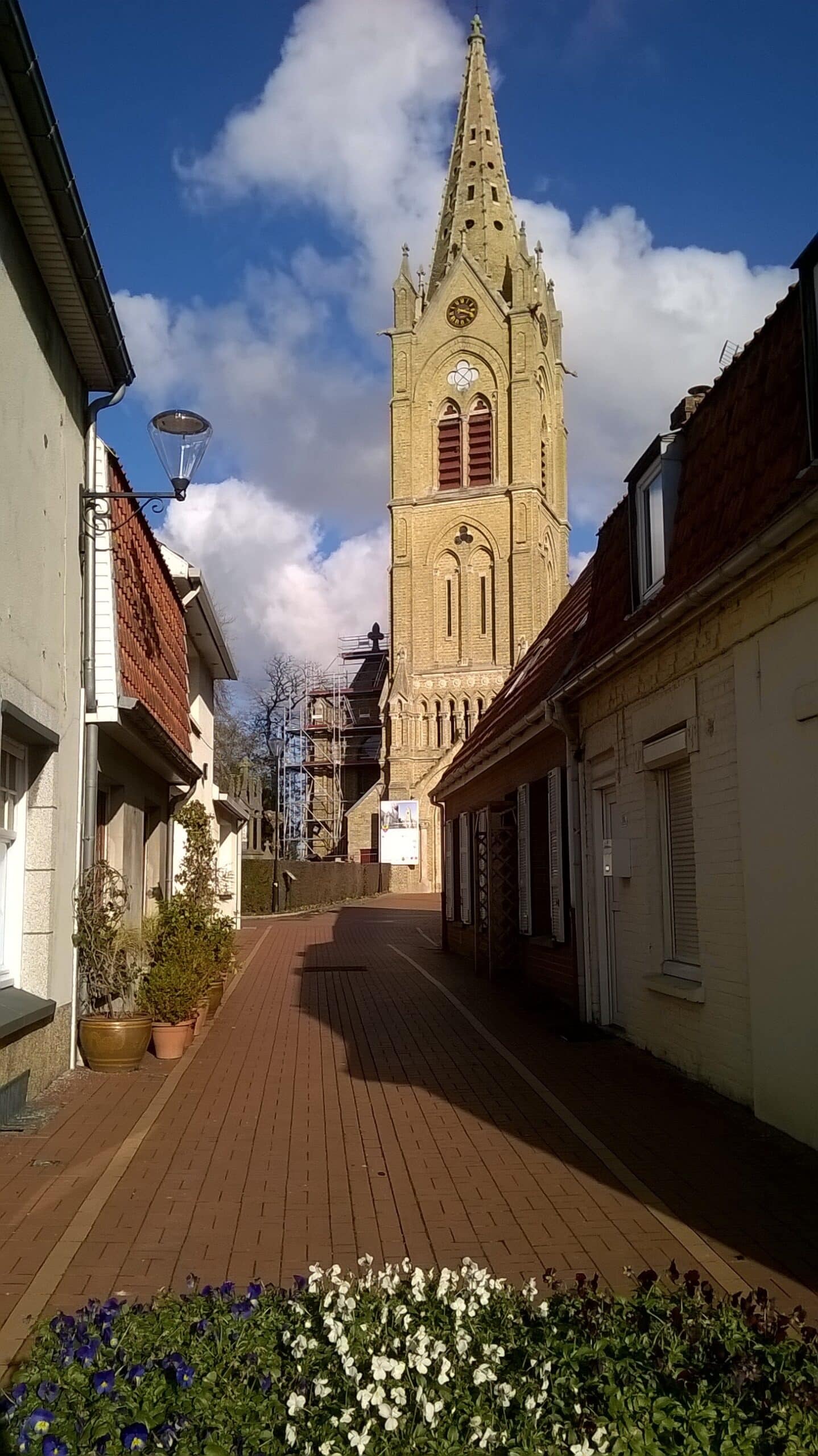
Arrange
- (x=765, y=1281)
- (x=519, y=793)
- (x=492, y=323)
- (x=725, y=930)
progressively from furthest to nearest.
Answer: (x=492, y=323), (x=519, y=793), (x=725, y=930), (x=765, y=1281)

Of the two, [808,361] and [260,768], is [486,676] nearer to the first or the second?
[260,768]

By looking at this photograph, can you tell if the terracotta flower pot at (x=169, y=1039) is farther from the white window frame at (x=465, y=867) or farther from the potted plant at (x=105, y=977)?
the white window frame at (x=465, y=867)

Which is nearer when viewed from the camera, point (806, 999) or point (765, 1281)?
point (765, 1281)

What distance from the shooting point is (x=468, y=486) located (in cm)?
6569

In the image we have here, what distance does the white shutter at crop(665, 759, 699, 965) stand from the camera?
30.7 ft

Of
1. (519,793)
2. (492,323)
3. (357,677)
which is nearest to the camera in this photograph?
(519,793)

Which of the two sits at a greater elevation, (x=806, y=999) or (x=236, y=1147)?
(x=806, y=999)

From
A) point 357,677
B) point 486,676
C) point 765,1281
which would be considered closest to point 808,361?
point 765,1281

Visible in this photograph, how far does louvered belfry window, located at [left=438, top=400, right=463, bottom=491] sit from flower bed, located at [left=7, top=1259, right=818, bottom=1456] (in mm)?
63491

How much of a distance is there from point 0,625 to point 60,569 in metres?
1.95

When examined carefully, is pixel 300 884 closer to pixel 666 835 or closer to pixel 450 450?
pixel 666 835

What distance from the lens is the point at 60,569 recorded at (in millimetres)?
9219

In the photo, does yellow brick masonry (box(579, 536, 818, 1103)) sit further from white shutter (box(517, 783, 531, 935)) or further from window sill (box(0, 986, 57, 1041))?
window sill (box(0, 986, 57, 1041))

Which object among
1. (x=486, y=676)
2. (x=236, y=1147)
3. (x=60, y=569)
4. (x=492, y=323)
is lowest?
(x=236, y=1147)
